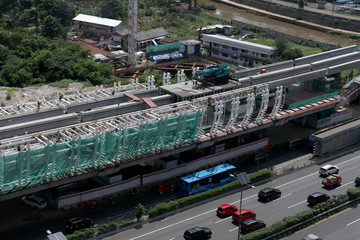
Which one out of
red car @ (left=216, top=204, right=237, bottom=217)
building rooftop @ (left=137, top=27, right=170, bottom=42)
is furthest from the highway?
building rooftop @ (left=137, top=27, right=170, bottom=42)

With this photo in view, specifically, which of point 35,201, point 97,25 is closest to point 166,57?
point 97,25

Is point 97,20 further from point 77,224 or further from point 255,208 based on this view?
point 77,224

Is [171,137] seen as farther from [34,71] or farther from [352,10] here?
[352,10]

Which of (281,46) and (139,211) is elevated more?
(281,46)

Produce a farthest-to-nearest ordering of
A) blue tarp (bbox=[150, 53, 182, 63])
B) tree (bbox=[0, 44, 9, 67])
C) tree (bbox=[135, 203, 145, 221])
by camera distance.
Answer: blue tarp (bbox=[150, 53, 182, 63]), tree (bbox=[0, 44, 9, 67]), tree (bbox=[135, 203, 145, 221])

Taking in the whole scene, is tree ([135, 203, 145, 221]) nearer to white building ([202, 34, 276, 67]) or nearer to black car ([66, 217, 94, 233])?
black car ([66, 217, 94, 233])

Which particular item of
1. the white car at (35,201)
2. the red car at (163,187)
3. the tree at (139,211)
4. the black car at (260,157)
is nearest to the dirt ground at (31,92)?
the white car at (35,201)
